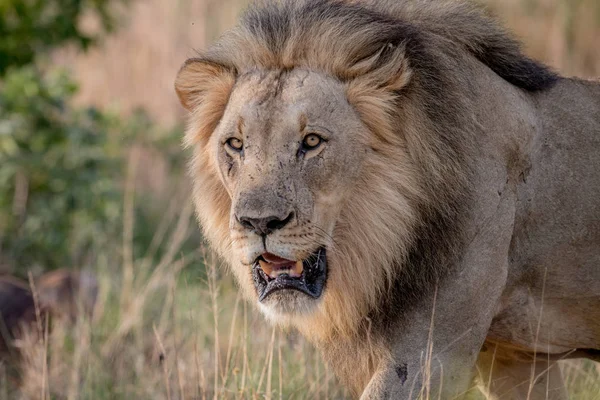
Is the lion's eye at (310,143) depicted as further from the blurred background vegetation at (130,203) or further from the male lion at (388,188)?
the blurred background vegetation at (130,203)

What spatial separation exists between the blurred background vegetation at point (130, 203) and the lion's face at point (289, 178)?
668mm

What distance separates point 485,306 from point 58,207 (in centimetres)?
591

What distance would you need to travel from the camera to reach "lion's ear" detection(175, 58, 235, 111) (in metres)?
4.23

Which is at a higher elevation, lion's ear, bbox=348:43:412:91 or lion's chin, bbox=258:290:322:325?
lion's ear, bbox=348:43:412:91

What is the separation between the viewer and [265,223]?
12.1 feet

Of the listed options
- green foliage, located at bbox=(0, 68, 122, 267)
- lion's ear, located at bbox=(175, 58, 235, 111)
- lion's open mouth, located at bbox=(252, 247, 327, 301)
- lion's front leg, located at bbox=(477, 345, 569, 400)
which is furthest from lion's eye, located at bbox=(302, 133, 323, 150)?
green foliage, located at bbox=(0, 68, 122, 267)

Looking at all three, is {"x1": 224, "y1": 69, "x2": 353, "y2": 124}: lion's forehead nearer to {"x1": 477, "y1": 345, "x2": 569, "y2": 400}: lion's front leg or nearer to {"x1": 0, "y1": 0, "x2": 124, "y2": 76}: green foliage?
{"x1": 477, "y1": 345, "x2": 569, "y2": 400}: lion's front leg

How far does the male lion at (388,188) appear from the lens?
152 inches

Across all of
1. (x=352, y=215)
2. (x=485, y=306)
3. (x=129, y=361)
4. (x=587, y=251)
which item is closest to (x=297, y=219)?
(x=352, y=215)

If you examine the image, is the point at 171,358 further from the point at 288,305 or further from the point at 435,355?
the point at 435,355

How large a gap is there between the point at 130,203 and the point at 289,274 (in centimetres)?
573

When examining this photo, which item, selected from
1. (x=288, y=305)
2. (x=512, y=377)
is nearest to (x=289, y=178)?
(x=288, y=305)

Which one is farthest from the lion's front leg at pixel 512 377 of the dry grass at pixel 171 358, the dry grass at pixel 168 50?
the dry grass at pixel 168 50

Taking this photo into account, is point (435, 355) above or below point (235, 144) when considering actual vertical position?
below
